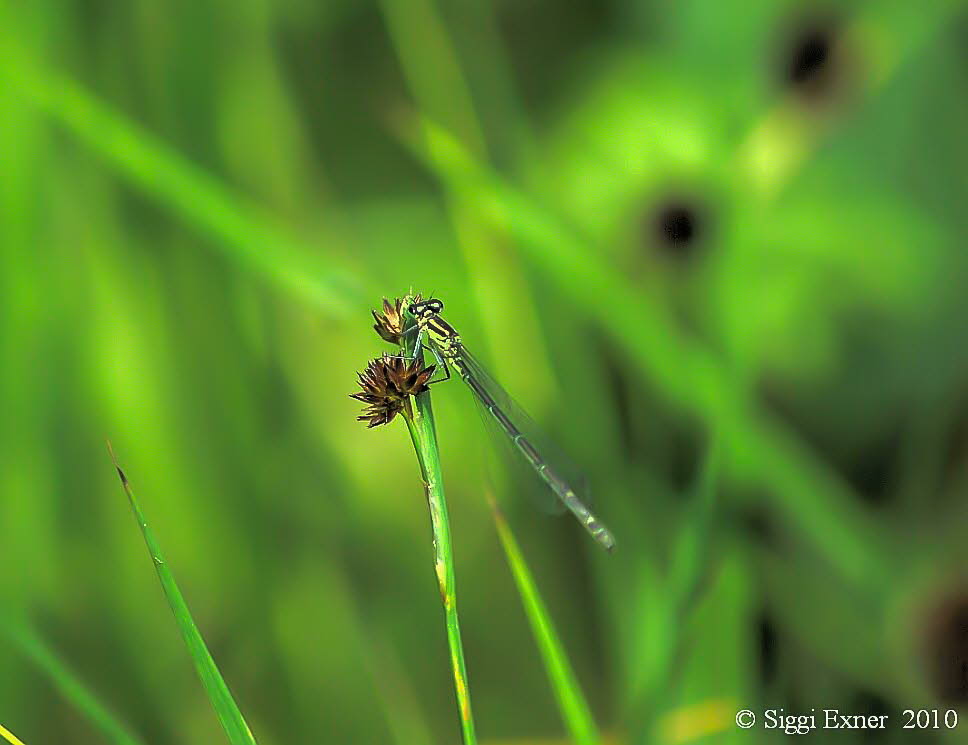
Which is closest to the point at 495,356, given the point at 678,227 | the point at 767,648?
the point at 678,227

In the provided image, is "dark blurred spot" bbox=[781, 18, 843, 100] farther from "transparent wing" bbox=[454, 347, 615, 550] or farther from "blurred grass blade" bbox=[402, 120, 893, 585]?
"transparent wing" bbox=[454, 347, 615, 550]

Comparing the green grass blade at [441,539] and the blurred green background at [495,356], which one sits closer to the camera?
the green grass blade at [441,539]

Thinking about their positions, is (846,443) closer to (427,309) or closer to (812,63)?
(812,63)

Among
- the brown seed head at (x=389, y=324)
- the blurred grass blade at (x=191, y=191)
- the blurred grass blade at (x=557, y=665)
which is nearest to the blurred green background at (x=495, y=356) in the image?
the blurred grass blade at (x=191, y=191)

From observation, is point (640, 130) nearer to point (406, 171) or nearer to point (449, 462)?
point (406, 171)

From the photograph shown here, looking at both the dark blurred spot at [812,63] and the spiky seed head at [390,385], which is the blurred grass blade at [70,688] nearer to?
the spiky seed head at [390,385]
